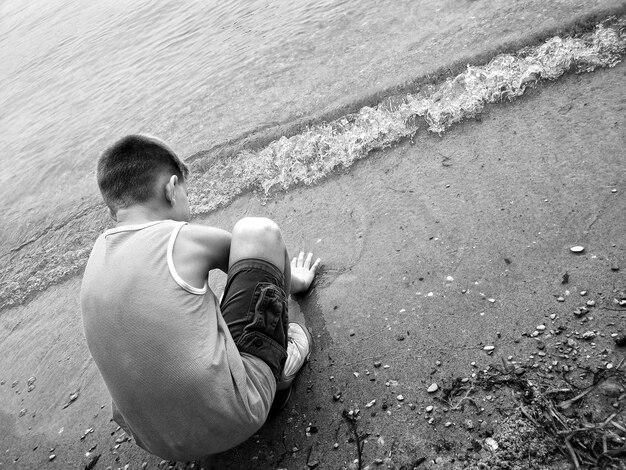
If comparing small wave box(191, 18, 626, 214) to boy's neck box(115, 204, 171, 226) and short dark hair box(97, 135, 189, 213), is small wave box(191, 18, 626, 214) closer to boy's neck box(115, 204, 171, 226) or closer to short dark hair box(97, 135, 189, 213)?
short dark hair box(97, 135, 189, 213)

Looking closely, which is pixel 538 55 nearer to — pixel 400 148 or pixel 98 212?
pixel 400 148

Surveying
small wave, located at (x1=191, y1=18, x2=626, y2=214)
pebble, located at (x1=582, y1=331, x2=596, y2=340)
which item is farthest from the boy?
small wave, located at (x1=191, y1=18, x2=626, y2=214)

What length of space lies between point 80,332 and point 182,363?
6.01ft

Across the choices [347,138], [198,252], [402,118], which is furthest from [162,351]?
[402,118]

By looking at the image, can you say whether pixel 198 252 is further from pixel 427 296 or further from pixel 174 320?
pixel 427 296

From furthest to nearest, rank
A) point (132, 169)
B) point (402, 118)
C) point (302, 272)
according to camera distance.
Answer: point (402, 118) → point (302, 272) → point (132, 169)

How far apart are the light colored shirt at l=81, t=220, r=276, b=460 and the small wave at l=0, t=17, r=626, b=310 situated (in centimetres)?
179

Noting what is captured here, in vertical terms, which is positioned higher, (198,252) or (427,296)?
(198,252)

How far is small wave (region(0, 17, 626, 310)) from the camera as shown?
118 inches

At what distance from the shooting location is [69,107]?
6551 mm

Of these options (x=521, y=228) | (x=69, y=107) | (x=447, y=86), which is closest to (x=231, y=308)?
(x=521, y=228)

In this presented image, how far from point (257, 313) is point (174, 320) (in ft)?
1.11

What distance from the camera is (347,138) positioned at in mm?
3342

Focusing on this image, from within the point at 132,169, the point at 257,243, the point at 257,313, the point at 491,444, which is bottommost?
the point at 491,444
